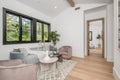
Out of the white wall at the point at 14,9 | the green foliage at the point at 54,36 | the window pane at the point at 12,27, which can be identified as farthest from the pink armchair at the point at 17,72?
the green foliage at the point at 54,36

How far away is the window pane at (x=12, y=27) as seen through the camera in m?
3.66

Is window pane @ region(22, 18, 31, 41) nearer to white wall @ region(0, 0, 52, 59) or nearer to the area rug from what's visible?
white wall @ region(0, 0, 52, 59)

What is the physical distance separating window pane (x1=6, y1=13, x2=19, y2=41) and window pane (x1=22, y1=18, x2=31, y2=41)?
35 centimetres

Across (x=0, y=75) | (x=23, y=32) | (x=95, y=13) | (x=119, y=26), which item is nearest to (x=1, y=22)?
(x=23, y=32)

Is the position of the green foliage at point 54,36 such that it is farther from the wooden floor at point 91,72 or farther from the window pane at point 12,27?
the wooden floor at point 91,72

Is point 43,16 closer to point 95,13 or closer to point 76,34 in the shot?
point 76,34

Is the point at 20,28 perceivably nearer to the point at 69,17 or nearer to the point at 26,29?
the point at 26,29

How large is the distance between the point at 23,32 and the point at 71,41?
9.76 feet

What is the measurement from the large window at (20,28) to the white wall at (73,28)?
4.28 feet

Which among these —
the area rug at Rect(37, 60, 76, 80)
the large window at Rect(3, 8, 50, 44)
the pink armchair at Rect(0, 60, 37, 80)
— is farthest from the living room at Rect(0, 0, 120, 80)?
the pink armchair at Rect(0, 60, 37, 80)

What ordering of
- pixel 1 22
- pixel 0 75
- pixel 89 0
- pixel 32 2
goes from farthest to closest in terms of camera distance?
pixel 89 0, pixel 32 2, pixel 1 22, pixel 0 75

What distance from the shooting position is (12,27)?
386 centimetres

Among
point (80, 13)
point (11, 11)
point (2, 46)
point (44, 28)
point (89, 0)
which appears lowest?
point (2, 46)

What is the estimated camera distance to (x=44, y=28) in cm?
611
